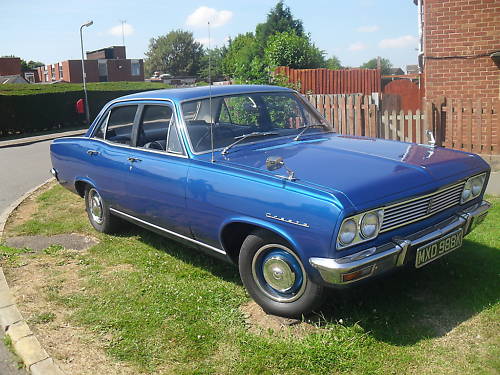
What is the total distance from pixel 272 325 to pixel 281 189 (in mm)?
1019

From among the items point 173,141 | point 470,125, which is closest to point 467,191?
point 173,141

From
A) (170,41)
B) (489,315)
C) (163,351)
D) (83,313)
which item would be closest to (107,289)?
(83,313)

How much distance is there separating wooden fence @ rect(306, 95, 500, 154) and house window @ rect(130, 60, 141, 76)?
214 feet

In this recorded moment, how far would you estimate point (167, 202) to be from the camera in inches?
185

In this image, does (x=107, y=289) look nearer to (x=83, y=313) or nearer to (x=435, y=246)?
(x=83, y=313)

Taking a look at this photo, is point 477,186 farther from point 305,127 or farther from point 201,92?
point 201,92

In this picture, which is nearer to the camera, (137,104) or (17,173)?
(137,104)

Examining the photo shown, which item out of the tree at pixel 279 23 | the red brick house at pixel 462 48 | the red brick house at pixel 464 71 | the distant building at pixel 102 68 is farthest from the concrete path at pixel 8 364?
the distant building at pixel 102 68

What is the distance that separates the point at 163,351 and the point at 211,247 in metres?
1.02

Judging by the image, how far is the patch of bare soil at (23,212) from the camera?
7221mm

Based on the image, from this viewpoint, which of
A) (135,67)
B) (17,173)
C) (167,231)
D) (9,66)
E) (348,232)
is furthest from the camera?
(135,67)

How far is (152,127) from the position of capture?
543 centimetres

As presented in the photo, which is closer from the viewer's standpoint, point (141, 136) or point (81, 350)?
point (81, 350)

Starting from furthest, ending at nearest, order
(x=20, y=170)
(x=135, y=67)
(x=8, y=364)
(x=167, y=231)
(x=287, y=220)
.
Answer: (x=135, y=67) → (x=20, y=170) → (x=167, y=231) → (x=8, y=364) → (x=287, y=220)
